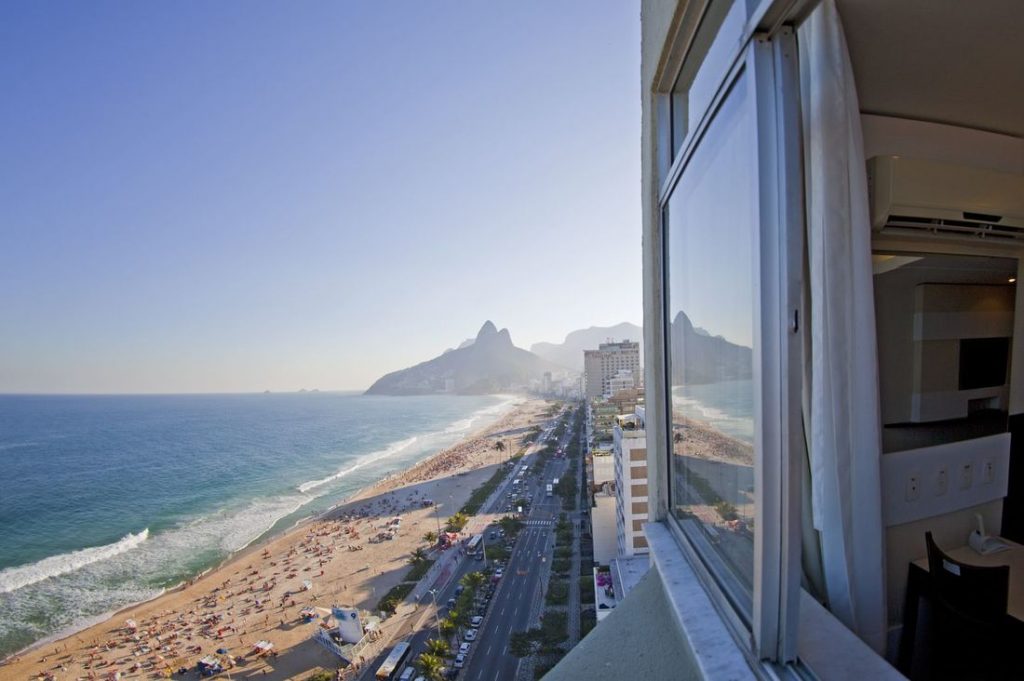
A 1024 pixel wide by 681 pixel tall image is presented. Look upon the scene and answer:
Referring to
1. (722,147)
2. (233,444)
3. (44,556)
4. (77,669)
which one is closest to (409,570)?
(77,669)

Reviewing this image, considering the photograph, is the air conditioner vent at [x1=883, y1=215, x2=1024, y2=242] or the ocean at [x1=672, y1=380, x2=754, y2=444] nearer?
the ocean at [x1=672, y1=380, x2=754, y2=444]

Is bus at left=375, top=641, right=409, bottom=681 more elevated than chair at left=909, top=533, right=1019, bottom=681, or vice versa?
chair at left=909, top=533, right=1019, bottom=681

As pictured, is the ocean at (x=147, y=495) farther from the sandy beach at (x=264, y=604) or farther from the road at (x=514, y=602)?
the road at (x=514, y=602)

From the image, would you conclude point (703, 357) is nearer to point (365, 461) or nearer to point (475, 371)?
point (365, 461)

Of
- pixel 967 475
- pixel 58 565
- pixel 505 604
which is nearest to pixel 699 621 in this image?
pixel 967 475

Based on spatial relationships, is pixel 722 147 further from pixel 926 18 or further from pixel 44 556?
pixel 44 556

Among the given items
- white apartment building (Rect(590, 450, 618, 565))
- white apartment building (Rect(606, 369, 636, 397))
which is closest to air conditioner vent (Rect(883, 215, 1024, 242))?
white apartment building (Rect(590, 450, 618, 565))

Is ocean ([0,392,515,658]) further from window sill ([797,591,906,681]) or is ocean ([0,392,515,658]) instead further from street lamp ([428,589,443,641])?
window sill ([797,591,906,681])
